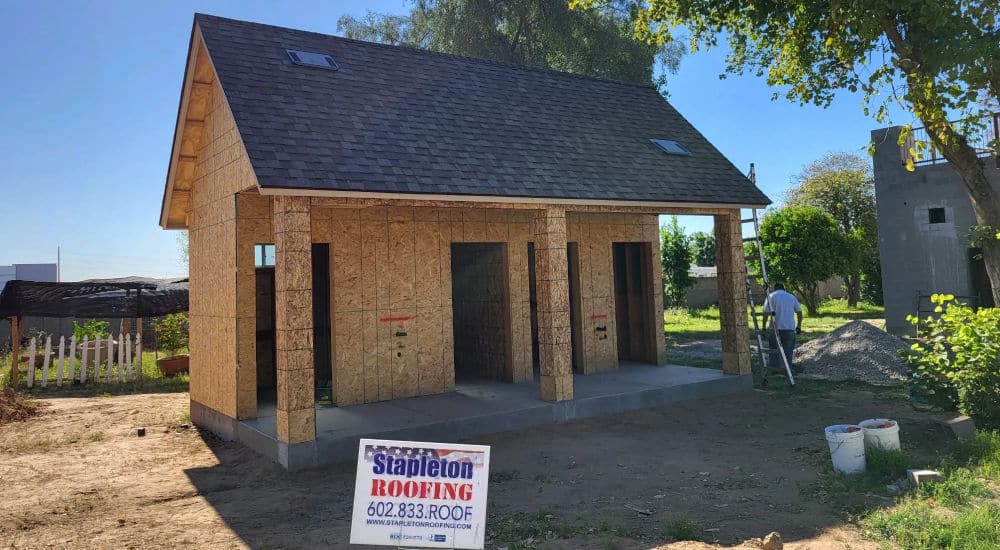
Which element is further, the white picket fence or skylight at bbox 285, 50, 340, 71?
the white picket fence

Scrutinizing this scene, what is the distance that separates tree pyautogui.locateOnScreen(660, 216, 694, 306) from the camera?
3284cm

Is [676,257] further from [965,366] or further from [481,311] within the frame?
[965,366]

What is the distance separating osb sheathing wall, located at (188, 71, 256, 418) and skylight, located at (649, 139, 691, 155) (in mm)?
8397

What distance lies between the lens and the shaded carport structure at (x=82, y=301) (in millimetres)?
15734

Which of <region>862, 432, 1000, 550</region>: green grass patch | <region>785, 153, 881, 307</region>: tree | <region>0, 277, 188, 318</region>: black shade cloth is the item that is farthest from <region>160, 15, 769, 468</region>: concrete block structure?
<region>785, 153, 881, 307</region>: tree

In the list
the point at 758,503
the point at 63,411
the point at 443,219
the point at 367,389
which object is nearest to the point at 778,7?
the point at 443,219

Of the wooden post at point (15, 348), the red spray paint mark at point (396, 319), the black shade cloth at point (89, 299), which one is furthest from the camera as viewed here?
the wooden post at point (15, 348)

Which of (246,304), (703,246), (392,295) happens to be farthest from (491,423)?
(703,246)

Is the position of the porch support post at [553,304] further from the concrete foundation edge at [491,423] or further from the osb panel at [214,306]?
the osb panel at [214,306]

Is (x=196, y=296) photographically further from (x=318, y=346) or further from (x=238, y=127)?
(x=238, y=127)

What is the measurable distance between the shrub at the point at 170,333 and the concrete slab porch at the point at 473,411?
13881 mm

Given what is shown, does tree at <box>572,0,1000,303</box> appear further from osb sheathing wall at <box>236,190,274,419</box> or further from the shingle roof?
osb sheathing wall at <box>236,190,274,419</box>

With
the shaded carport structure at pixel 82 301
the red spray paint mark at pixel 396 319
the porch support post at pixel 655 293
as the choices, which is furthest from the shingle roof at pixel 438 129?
the shaded carport structure at pixel 82 301

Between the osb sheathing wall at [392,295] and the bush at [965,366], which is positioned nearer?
the bush at [965,366]
